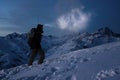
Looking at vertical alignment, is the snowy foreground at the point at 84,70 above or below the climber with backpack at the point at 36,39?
below

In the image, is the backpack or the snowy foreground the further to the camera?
the backpack

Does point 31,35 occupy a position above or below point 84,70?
above

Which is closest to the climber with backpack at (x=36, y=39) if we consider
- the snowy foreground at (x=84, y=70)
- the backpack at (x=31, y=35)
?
the backpack at (x=31, y=35)

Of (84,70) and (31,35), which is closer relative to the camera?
(84,70)

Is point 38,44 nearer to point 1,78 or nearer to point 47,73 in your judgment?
point 1,78

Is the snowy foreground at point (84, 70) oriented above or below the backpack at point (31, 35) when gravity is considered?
below

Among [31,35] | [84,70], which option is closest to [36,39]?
Answer: [31,35]

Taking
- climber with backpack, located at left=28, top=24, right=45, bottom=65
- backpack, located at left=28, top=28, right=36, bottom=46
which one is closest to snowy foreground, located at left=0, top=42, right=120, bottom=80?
climber with backpack, located at left=28, top=24, right=45, bottom=65

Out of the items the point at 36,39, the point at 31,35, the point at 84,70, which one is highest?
the point at 31,35

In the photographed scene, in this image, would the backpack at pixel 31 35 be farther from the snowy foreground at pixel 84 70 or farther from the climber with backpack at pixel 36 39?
the snowy foreground at pixel 84 70

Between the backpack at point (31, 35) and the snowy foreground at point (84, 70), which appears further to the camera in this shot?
the backpack at point (31, 35)

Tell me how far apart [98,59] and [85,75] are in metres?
1.93

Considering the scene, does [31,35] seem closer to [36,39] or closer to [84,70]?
[36,39]

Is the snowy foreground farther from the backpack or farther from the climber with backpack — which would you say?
the backpack
